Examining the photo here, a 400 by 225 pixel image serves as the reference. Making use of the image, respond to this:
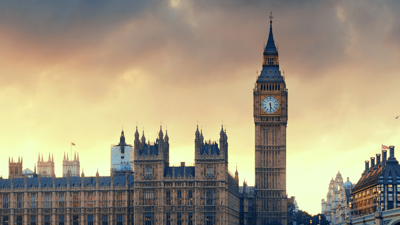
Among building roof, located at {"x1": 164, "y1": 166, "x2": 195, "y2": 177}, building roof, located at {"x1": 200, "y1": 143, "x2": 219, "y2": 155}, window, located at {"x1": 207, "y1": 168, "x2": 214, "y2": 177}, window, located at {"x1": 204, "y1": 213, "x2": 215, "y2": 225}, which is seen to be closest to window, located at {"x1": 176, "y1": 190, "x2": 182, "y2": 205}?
building roof, located at {"x1": 164, "y1": 166, "x2": 195, "y2": 177}

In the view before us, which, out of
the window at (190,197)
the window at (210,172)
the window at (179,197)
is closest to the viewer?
the window at (190,197)

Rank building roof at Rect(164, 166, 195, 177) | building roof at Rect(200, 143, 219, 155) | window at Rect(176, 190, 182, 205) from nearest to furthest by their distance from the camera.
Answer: window at Rect(176, 190, 182, 205) → building roof at Rect(164, 166, 195, 177) → building roof at Rect(200, 143, 219, 155)

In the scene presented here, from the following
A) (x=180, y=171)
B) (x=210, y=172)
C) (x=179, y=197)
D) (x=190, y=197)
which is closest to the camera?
(x=190, y=197)


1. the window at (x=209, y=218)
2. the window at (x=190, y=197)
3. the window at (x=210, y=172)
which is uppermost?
the window at (x=210, y=172)

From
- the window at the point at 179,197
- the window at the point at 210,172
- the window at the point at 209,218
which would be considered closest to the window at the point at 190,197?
the window at the point at 179,197

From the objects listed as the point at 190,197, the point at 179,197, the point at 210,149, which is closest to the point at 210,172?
the point at 210,149

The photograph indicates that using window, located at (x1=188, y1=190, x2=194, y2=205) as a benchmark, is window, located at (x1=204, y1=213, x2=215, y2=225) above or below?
below

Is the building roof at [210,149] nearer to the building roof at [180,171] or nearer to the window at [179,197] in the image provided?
the building roof at [180,171]

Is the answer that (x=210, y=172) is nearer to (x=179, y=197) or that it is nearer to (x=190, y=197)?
(x=190, y=197)

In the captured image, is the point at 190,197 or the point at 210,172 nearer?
the point at 190,197

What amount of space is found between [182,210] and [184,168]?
9.93 m

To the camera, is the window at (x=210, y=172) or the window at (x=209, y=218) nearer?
the window at (x=209, y=218)

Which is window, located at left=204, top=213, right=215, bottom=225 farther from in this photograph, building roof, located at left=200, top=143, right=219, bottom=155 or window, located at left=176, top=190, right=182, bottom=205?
building roof, located at left=200, top=143, right=219, bottom=155

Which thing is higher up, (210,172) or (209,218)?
(210,172)
